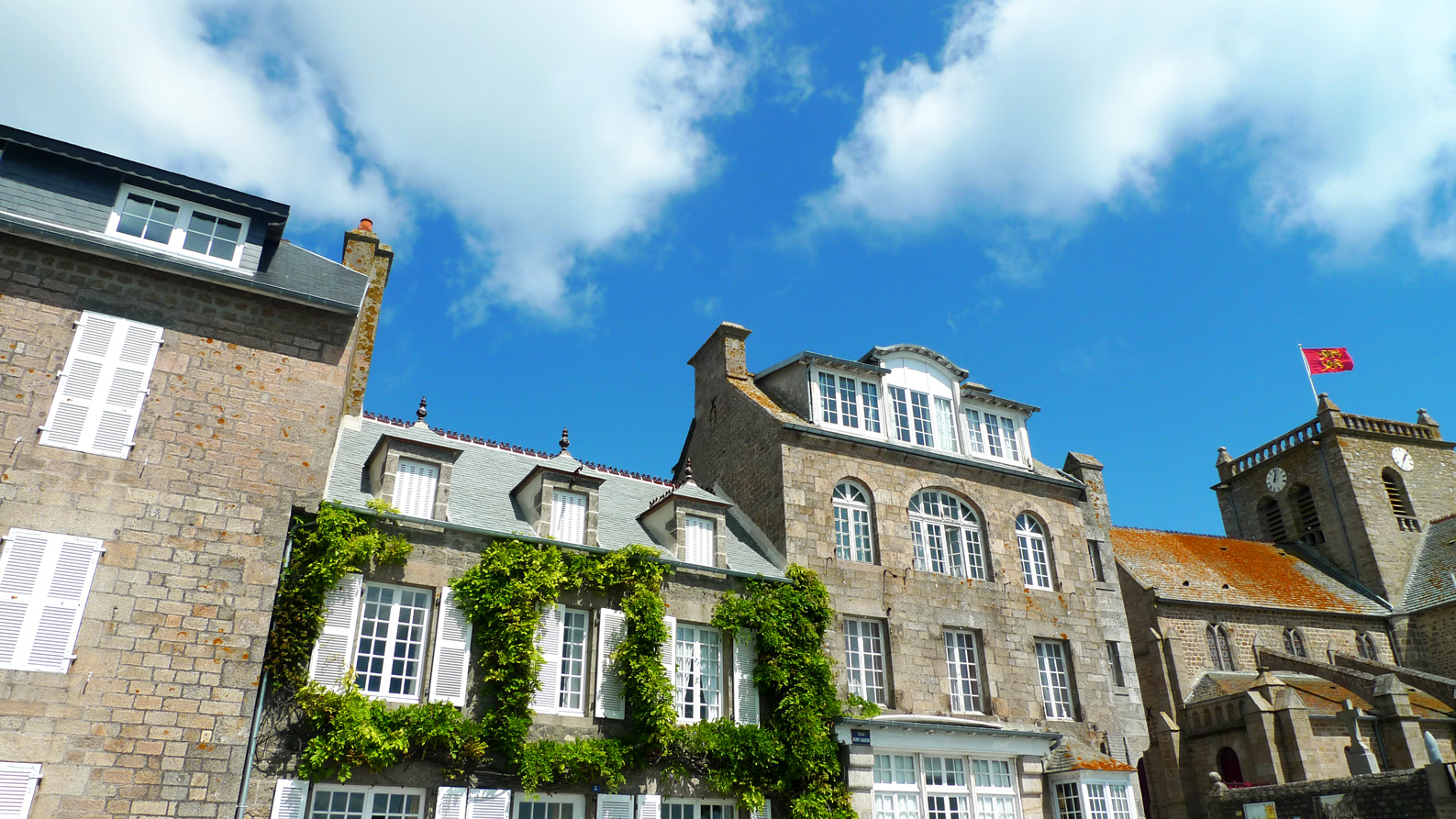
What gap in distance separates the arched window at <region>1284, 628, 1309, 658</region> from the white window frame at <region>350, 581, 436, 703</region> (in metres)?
28.5

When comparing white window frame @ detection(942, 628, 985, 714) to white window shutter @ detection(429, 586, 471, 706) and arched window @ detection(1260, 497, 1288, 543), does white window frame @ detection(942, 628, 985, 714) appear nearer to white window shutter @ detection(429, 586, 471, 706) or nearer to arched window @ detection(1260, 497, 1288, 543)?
white window shutter @ detection(429, 586, 471, 706)

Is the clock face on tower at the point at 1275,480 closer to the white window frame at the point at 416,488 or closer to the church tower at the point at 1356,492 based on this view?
the church tower at the point at 1356,492

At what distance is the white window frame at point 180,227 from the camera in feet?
41.8

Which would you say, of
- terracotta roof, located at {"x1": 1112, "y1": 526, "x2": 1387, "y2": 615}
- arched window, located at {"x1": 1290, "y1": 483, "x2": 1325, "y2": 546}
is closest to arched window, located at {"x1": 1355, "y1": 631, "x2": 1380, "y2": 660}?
terracotta roof, located at {"x1": 1112, "y1": 526, "x2": 1387, "y2": 615}

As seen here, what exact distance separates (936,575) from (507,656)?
8.59 meters

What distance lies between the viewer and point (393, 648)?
12703 mm

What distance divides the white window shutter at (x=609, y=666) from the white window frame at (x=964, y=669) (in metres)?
6.40

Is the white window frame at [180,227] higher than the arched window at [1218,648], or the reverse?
the white window frame at [180,227]

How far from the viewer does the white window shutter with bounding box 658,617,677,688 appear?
14.5 meters

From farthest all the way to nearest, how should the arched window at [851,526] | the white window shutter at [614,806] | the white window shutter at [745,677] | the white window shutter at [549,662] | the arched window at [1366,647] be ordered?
the arched window at [1366,647], the arched window at [851,526], the white window shutter at [745,677], the white window shutter at [549,662], the white window shutter at [614,806]

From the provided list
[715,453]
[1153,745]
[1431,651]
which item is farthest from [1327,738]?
[715,453]

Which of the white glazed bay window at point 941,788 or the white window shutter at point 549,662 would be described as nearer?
the white window shutter at point 549,662

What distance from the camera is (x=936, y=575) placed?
17.7 meters


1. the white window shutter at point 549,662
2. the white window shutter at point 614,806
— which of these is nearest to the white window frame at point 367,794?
the white window shutter at point 549,662
